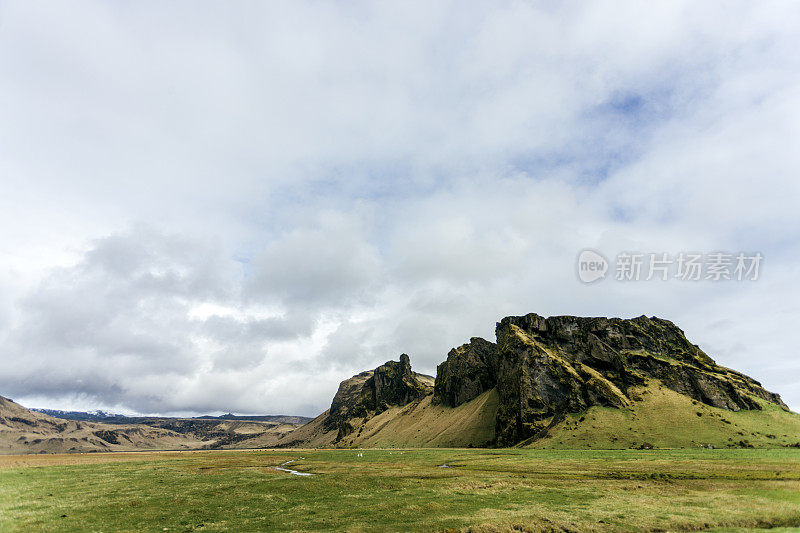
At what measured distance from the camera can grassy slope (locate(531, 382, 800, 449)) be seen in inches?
5177

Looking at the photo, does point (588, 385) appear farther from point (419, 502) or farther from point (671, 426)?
point (419, 502)

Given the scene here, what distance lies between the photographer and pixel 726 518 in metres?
33.1

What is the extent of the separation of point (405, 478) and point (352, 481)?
9.20 metres

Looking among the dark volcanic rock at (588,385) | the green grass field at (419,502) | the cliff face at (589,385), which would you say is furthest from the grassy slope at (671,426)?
the green grass field at (419,502)

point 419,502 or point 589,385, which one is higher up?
point 589,385

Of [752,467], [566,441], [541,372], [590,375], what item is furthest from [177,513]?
[590,375]

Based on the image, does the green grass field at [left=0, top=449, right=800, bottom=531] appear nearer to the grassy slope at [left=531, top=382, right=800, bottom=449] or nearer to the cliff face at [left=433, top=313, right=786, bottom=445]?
the grassy slope at [left=531, top=382, right=800, bottom=449]

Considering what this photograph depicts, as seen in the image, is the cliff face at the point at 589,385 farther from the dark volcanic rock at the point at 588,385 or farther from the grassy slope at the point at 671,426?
the grassy slope at the point at 671,426

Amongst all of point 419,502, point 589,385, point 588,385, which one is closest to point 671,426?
point 589,385

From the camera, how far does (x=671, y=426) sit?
466 ft

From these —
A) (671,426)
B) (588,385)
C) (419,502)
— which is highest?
(588,385)

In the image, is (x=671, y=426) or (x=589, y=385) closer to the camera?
(x=671, y=426)

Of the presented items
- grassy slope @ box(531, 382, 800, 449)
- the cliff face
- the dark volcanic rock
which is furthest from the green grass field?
the dark volcanic rock

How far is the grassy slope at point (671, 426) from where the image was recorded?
13150 centimetres
